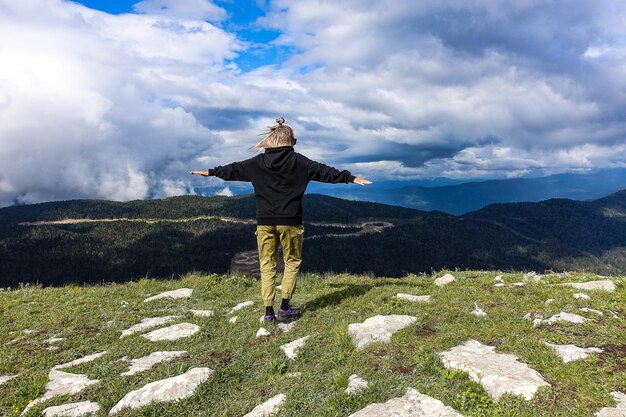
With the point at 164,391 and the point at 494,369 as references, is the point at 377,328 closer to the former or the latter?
the point at 494,369

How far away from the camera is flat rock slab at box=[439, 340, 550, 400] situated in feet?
17.0

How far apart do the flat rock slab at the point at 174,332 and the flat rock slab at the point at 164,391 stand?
262 cm

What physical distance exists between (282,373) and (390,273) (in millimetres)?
165192

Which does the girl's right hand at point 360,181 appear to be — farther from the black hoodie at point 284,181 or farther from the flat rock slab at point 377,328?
the flat rock slab at point 377,328

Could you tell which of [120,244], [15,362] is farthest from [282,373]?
[120,244]

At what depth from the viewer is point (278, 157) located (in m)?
8.91

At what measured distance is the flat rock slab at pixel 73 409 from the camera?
5.80 meters

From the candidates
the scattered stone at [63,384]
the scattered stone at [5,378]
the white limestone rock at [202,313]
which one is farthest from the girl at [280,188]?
the scattered stone at [5,378]

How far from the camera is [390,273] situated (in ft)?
544

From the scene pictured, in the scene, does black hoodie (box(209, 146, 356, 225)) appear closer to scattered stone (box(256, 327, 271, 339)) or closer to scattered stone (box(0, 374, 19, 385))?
scattered stone (box(256, 327, 271, 339))

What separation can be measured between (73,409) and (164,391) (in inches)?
55.9

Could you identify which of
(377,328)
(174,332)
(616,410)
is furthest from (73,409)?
(616,410)

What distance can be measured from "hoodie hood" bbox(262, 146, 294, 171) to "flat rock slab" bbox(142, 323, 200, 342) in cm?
465

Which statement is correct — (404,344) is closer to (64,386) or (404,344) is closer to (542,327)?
(542,327)
